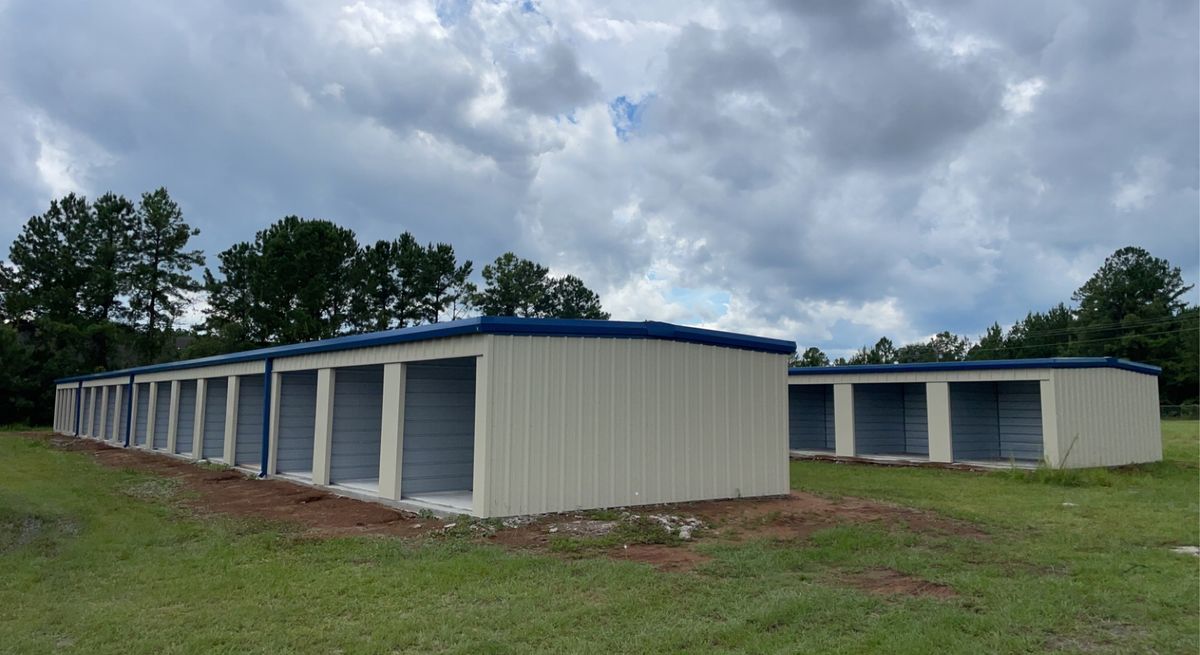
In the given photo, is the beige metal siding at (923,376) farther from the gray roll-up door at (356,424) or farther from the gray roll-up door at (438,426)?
the gray roll-up door at (356,424)

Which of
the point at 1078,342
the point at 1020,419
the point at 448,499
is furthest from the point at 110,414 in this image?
the point at 1078,342

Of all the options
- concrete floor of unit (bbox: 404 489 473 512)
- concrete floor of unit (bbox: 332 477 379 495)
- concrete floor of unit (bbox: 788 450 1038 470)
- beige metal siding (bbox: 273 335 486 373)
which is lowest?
concrete floor of unit (bbox: 404 489 473 512)

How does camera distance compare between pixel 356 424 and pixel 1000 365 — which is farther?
pixel 1000 365

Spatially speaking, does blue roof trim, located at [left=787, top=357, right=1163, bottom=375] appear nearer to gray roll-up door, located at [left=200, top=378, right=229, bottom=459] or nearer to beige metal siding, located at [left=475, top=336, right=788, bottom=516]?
beige metal siding, located at [left=475, top=336, right=788, bottom=516]

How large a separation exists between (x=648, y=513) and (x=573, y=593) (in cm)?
388

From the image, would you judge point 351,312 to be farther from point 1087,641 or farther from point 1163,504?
point 1087,641

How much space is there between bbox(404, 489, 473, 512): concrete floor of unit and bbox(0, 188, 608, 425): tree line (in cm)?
3016

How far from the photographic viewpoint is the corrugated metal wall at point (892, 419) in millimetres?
22734

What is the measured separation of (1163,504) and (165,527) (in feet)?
47.4

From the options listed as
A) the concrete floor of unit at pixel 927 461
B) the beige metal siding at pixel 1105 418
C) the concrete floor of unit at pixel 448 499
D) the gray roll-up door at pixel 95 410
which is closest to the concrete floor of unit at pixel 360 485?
the concrete floor of unit at pixel 448 499

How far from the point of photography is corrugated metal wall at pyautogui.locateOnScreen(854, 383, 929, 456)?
22.7 metres

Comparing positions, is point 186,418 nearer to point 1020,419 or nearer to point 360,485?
point 360,485

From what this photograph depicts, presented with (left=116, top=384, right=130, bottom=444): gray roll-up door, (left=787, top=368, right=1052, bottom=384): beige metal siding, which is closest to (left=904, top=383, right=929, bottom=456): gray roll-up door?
(left=787, top=368, right=1052, bottom=384): beige metal siding

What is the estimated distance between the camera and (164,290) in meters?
45.1
